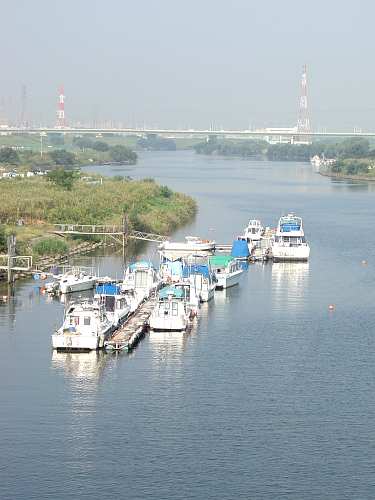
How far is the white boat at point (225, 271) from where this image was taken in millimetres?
28469

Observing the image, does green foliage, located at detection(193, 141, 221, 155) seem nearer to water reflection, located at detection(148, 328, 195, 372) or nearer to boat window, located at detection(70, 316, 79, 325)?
water reflection, located at detection(148, 328, 195, 372)

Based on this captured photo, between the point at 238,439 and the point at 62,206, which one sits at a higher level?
the point at 62,206

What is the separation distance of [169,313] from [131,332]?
4.44 feet

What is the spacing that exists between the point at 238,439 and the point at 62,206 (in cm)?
2706

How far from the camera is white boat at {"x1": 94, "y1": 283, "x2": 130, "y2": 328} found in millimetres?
22562

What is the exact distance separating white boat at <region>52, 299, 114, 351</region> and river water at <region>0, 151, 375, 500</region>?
32cm

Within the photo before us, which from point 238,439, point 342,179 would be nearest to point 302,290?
point 238,439

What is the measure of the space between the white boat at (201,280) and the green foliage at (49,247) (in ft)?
22.9

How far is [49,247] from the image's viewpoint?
3238 cm

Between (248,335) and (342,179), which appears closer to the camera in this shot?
(248,335)

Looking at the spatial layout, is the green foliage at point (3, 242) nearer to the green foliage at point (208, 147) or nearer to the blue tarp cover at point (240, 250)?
the blue tarp cover at point (240, 250)

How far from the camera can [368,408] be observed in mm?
17109

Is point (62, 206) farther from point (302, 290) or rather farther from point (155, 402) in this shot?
point (155, 402)

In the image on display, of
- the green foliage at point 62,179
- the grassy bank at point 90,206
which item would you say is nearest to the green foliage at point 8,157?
the grassy bank at point 90,206
